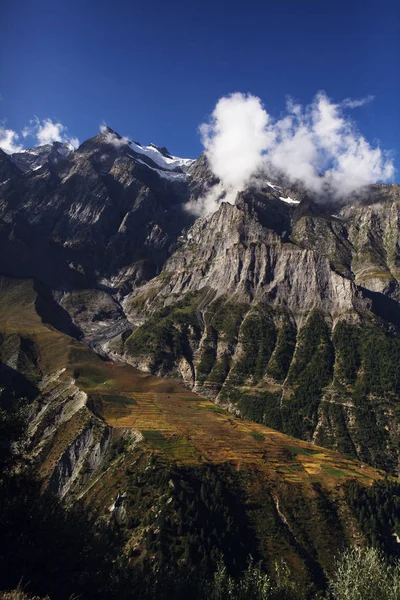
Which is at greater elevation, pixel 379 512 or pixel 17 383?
pixel 379 512

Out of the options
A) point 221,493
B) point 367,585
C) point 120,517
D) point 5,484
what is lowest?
point 120,517

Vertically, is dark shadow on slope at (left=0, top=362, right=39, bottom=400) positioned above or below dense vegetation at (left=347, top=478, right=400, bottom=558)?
below

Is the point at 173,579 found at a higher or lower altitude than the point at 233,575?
higher

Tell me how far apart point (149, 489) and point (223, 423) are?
6541cm

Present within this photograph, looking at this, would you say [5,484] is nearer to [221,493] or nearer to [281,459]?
[221,493]

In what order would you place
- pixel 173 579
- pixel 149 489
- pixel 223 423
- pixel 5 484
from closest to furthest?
pixel 5 484
pixel 173 579
pixel 149 489
pixel 223 423

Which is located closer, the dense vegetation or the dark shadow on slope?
the dense vegetation

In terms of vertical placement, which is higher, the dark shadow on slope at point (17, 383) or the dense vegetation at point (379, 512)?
the dense vegetation at point (379, 512)

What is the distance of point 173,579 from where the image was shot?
5278 cm

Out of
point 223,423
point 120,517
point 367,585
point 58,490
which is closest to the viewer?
point 367,585

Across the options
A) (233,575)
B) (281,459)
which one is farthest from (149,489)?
(281,459)

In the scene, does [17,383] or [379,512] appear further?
[17,383]

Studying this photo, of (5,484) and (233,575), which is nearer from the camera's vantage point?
(5,484)

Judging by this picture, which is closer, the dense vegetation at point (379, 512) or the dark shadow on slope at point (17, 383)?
the dense vegetation at point (379, 512)
